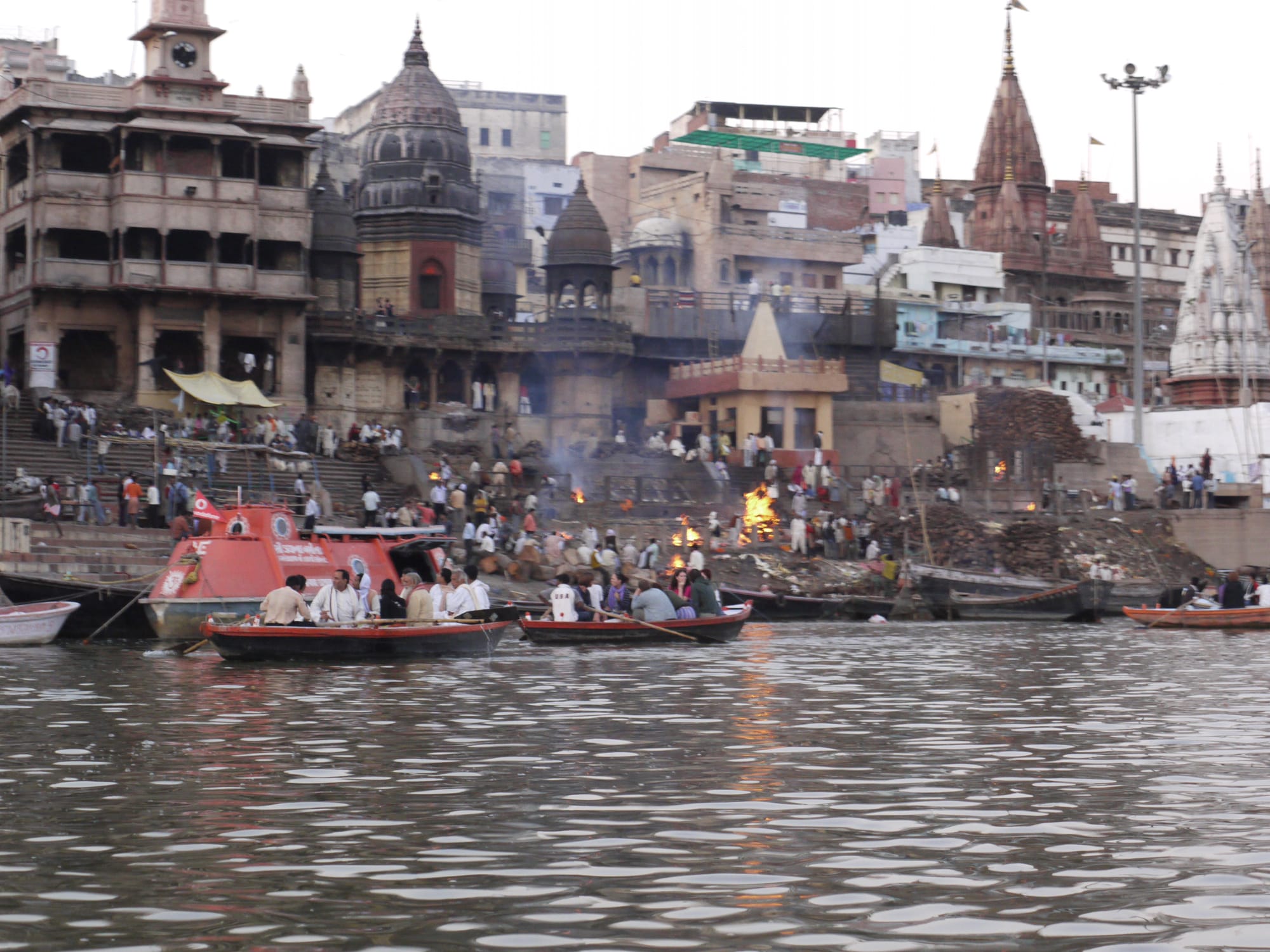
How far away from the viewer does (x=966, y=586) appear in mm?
38719

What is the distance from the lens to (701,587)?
83.9ft

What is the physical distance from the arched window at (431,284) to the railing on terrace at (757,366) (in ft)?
25.5

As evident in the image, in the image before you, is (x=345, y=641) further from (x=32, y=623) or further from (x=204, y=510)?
(x=204, y=510)

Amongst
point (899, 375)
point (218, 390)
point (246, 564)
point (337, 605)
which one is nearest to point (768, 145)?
point (899, 375)

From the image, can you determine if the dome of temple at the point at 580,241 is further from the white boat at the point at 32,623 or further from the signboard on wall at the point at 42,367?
the white boat at the point at 32,623

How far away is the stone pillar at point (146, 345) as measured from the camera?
46406mm

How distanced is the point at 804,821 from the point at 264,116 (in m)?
43.1

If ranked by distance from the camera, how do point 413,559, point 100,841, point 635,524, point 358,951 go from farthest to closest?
point 635,524 < point 413,559 < point 100,841 < point 358,951

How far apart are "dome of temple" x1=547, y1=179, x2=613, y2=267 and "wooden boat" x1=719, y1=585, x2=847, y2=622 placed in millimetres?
21976

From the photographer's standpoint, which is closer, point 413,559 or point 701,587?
point 701,587

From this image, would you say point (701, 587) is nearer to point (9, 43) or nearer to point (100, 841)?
point (100, 841)

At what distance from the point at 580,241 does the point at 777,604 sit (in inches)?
917

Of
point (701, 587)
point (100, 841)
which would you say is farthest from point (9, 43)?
point (100, 841)

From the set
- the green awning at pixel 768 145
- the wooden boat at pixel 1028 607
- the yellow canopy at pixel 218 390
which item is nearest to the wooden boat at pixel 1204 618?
the wooden boat at pixel 1028 607
